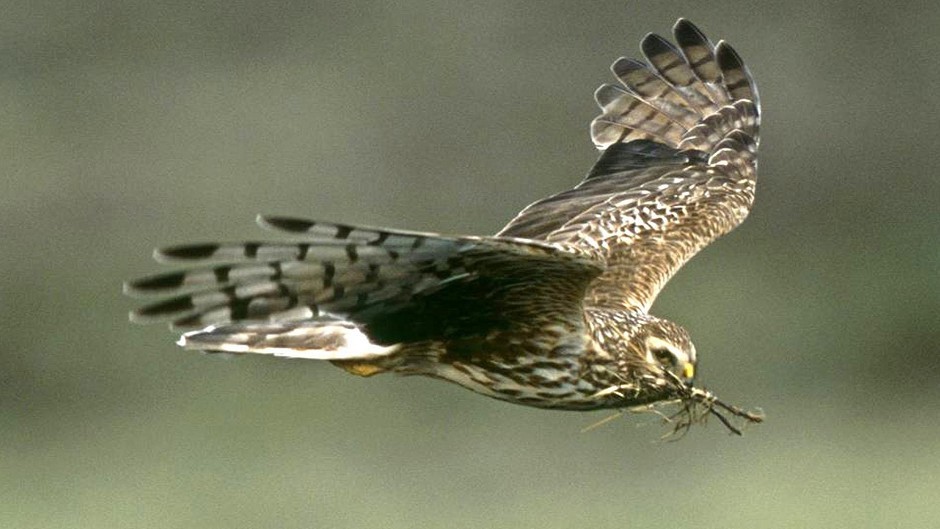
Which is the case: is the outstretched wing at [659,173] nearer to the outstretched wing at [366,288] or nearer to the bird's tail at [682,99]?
the bird's tail at [682,99]

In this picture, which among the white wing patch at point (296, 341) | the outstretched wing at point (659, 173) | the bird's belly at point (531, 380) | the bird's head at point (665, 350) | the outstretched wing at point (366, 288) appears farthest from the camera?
the outstretched wing at point (659, 173)

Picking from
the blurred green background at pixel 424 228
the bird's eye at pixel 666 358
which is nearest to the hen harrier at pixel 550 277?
the bird's eye at pixel 666 358

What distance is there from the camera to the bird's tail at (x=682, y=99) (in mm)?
11656

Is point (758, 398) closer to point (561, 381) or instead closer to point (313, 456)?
point (313, 456)

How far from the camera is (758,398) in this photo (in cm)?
2138

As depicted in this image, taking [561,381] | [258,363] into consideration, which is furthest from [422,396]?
[561,381]

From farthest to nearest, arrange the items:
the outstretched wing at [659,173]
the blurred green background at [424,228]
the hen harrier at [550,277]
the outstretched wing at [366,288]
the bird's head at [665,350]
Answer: the blurred green background at [424,228]
the outstretched wing at [659,173]
the bird's head at [665,350]
the hen harrier at [550,277]
the outstretched wing at [366,288]

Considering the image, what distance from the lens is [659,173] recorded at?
1140cm

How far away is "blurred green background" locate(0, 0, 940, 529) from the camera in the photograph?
1984 centimetres

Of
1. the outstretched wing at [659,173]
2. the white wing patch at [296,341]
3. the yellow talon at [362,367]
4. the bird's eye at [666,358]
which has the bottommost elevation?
the bird's eye at [666,358]

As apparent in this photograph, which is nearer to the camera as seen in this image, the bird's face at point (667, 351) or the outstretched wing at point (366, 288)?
the outstretched wing at point (366, 288)

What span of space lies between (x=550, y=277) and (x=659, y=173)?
220cm

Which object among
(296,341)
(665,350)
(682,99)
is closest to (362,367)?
(296,341)

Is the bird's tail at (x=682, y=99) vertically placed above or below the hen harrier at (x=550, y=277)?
above
